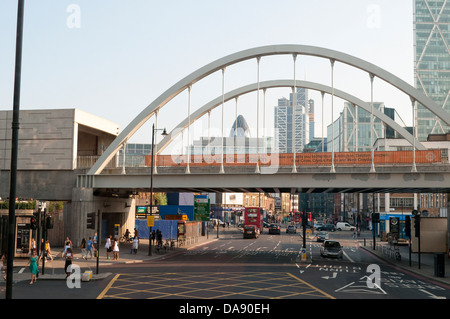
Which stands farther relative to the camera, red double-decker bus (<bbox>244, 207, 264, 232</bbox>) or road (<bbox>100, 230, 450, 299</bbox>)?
red double-decker bus (<bbox>244, 207, 264, 232</bbox>)

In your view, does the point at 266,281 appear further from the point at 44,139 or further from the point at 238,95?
the point at 238,95

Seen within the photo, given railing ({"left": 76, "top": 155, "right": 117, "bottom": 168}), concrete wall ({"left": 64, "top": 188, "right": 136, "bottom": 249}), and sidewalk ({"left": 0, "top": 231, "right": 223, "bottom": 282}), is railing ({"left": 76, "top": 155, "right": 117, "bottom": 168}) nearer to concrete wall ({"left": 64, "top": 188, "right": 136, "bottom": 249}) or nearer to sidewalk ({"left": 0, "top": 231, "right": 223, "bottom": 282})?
concrete wall ({"left": 64, "top": 188, "right": 136, "bottom": 249})

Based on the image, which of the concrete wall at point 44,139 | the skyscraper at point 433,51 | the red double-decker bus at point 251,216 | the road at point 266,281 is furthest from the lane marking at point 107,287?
the skyscraper at point 433,51

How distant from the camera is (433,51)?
180625 mm

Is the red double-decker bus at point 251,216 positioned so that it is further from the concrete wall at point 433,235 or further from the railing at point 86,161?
the railing at point 86,161

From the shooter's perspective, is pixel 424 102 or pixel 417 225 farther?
pixel 424 102

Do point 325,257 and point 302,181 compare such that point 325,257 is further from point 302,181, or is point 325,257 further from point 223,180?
point 223,180

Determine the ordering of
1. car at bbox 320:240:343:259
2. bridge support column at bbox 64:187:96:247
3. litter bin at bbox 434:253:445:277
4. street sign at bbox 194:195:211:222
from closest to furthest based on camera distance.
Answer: litter bin at bbox 434:253:445:277
car at bbox 320:240:343:259
bridge support column at bbox 64:187:96:247
street sign at bbox 194:195:211:222

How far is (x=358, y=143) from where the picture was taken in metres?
191

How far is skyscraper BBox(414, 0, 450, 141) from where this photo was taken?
7096 inches

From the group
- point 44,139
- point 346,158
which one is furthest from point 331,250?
point 44,139

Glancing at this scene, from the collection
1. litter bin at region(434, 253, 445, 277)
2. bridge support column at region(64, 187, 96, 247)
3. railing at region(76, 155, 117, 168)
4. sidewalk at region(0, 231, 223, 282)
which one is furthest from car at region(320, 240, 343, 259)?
railing at region(76, 155, 117, 168)
